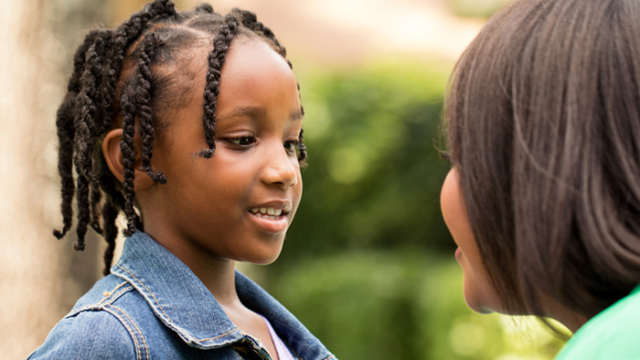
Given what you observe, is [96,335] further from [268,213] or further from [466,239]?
[466,239]

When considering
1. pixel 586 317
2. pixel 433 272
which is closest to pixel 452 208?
pixel 586 317

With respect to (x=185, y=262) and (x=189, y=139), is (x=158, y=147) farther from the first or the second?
(x=185, y=262)

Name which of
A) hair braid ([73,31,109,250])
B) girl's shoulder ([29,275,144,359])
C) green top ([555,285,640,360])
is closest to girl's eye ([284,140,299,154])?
hair braid ([73,31,109,250])

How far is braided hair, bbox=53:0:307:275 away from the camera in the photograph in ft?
6.07

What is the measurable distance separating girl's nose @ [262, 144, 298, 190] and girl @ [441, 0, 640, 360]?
0.62m

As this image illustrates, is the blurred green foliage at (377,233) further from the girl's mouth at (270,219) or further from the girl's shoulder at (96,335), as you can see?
the girl's shoulder at (96,335)

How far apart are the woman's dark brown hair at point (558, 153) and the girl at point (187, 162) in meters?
0.71

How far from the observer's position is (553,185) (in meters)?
1.25

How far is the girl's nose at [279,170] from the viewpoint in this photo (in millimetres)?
1860

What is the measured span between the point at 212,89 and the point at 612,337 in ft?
4.28

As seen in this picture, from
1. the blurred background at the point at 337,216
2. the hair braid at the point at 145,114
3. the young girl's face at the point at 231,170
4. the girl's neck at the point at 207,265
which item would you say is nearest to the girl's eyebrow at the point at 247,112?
the young girl's face at the point at 231,170

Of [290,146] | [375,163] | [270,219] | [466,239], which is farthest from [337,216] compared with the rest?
[466,239]

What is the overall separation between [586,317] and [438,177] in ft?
13.7

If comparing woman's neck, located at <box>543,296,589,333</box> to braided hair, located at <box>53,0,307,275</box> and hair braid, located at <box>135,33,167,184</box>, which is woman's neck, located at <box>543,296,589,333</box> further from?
hair braid, located at <box>135,33,167,184</box>
